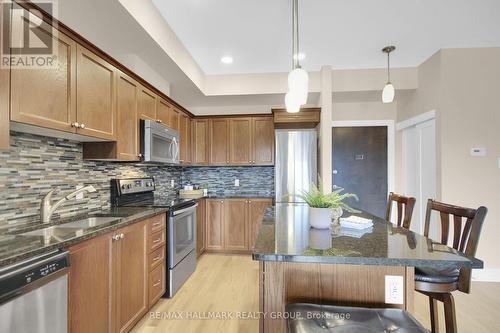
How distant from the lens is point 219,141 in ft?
13.2

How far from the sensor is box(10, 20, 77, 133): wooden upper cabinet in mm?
1270

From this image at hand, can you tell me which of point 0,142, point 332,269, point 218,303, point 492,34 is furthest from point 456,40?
point 0,142

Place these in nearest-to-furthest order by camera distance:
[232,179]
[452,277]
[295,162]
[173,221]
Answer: [452,277] → [173,221] → [295,162] → [232,179]

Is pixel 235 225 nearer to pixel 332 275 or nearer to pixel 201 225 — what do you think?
pixel 201 225

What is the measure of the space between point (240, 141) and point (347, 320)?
324 cm

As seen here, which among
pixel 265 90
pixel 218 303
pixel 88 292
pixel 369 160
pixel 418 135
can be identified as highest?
pixel 265 90

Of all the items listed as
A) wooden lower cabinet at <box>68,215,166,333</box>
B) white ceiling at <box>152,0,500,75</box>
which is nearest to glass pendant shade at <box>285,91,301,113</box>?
white ceiling at <box>152,0,500,75</box>

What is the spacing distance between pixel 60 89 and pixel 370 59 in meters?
3.43

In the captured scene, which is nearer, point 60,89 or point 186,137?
point 60,89

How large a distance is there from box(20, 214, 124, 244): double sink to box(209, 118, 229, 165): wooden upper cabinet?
2.20m

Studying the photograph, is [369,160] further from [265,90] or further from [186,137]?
[186,137]

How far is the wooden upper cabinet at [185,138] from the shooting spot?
3512 mm

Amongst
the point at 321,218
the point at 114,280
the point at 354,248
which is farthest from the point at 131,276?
the point at 354,248

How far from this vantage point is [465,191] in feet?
9.38
